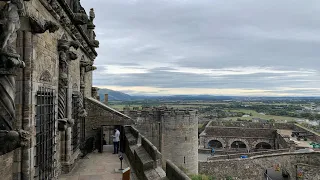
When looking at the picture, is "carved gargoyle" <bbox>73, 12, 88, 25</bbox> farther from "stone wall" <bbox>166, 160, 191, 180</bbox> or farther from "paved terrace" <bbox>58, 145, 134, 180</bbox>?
"stone wall" <bbox>166, 160, 191, 180</bbox>

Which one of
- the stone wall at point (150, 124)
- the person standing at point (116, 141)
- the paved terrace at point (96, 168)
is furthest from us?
the stone wall at point (150, 124)

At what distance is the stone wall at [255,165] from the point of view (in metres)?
22.7

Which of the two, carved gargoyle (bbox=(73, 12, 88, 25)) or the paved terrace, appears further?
carved gargoyle (bbox=(73, 12, 88, 25))

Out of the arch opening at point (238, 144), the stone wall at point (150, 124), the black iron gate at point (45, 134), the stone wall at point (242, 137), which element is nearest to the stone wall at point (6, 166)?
the black iron gate at point (45, 134)

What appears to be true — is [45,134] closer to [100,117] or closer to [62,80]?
[62,80]

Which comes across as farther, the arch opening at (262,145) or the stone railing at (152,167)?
the arch opening at (262,145)

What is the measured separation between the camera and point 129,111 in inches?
834

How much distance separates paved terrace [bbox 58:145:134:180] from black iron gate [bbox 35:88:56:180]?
5.86 ft

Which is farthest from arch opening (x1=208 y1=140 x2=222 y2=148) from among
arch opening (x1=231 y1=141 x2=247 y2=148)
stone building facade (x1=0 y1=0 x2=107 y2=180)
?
stone building facade (x1=0 y1=0 x2=107 y2=180)

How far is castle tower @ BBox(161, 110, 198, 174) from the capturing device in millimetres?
20195

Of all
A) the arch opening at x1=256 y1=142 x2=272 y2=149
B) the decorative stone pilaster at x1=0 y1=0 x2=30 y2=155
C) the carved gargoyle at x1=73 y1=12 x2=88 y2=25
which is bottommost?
the arch opening at x1=256 y1=142 x2=272 y2=149

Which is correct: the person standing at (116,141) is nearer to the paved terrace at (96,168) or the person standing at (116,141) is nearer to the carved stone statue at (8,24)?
the paved terrace at (96,168)

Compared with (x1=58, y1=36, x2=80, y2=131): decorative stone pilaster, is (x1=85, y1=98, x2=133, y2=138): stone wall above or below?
below

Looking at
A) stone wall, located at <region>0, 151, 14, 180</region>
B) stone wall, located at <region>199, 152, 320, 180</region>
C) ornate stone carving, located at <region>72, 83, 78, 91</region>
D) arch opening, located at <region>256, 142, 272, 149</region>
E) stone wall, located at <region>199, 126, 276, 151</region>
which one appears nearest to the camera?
stone wall, located at <region>0, 151, 14, 180</region>
